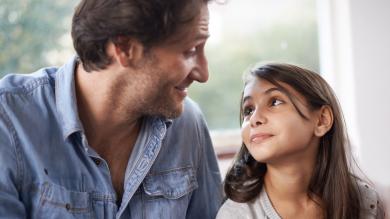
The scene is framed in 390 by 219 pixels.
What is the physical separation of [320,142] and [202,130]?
0.35m

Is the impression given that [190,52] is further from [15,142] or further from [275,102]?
[15,142]

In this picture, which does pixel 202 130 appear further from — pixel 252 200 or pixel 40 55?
pixel 40 55

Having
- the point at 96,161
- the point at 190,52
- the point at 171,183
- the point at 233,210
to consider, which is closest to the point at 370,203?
the point at 233,210

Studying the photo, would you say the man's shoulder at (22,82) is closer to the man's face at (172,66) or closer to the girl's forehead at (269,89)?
the man's face at (172,66)

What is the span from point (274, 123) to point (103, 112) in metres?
0.44

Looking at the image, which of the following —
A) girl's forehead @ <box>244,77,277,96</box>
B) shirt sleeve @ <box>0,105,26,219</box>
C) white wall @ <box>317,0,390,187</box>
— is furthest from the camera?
white wall @ <box>317,0,390,187</box>

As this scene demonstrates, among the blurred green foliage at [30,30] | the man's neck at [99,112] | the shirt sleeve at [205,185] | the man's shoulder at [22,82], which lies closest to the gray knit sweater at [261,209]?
the shirt sleeve at [205,185]

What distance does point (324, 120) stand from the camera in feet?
4.52

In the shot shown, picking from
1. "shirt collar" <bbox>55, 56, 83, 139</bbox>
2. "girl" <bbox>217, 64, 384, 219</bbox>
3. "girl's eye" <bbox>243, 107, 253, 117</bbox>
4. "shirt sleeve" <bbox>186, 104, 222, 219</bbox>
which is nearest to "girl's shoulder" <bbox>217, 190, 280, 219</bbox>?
"girl" <bbox>217, 64, 384, 219</bbox>

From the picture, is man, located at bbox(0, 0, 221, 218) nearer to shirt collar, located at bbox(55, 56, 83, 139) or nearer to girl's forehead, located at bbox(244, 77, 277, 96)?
shirt collar, located at bbox(55, 56, 83, 139)

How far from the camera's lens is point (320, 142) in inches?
57.2

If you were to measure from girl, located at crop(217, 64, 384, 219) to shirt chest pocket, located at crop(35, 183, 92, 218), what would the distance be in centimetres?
38

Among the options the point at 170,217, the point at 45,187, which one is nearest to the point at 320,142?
the point at 170,217

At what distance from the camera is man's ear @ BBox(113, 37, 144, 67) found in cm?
122
